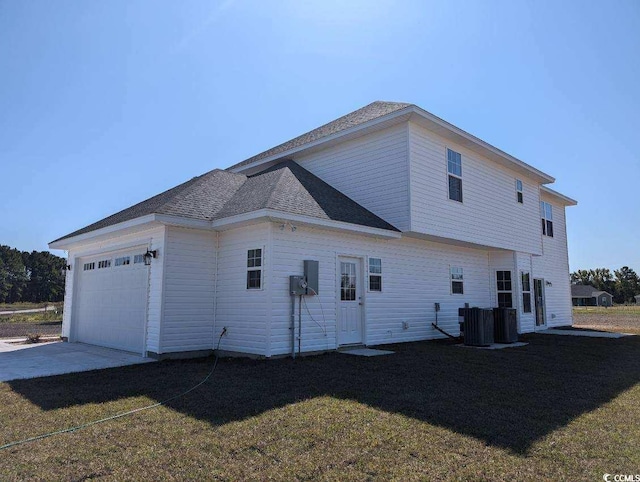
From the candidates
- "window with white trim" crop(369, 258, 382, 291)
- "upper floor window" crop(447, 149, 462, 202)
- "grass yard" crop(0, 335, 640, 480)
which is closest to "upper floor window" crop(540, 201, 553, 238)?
"upper floor window" crop(447, 149, 462, 202)

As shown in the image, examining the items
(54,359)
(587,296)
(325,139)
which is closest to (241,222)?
(325,139)

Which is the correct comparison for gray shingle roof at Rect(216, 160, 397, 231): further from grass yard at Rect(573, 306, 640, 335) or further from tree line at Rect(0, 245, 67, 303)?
tree line at Rect(0, 245, 67, 303)

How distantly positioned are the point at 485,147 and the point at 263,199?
7.55 metres

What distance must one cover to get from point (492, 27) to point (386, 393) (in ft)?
29.0

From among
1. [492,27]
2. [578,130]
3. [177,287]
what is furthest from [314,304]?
[578,130]

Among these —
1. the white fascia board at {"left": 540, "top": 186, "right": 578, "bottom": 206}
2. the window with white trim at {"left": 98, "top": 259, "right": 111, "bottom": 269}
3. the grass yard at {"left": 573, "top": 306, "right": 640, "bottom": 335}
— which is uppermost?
the white fascia board at {"left": 540, "top": 186, "right": 578, "bottom": 206}

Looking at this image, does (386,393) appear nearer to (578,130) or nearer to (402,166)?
(402,166)

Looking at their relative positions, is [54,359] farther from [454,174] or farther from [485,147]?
[485,147]

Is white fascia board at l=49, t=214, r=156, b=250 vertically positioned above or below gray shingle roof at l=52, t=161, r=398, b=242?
below

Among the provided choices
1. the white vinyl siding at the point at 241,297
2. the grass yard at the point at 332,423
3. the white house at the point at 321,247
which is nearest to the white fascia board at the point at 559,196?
the white house at the point at 321,247

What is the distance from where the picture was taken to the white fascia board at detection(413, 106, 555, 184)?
10.8 metres

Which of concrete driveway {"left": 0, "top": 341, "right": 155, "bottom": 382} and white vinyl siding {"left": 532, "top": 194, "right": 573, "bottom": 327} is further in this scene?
white vinyl siding {"left": 532, "top": 194, "right": 573, "bottom": 327}

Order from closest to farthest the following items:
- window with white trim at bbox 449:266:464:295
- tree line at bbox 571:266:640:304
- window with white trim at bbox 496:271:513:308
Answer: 1. window with white trim at bbox 449:266:464:295
2. window with white trim at bbox 496:271:513:308
3. tree line at bbox 571:266:640:304

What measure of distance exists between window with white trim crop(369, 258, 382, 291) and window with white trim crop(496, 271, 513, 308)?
6.82 metres
